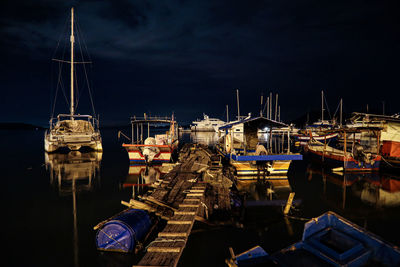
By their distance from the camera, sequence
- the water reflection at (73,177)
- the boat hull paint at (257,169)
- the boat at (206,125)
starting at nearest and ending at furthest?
the water reflection at (73,177) < the boat hull paint at (257,169) < the boat at (206,125)

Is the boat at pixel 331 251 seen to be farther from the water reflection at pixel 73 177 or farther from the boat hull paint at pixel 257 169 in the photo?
the boat hull paint at pixel 257 169

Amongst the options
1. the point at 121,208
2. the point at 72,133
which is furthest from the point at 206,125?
the point at 121,208

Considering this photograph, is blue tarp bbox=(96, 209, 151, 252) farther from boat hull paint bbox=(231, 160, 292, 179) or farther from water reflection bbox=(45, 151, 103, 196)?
boat hull paint bbox=(231, 160, 292, 179)

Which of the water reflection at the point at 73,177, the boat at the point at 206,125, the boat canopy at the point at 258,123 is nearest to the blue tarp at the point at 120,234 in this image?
the water reflection at the point at 73,177

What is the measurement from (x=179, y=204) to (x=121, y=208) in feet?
16.4

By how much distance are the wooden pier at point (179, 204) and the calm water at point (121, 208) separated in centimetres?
126

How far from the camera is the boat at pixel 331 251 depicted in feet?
20.6

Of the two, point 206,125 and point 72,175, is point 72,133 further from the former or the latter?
point 206,125

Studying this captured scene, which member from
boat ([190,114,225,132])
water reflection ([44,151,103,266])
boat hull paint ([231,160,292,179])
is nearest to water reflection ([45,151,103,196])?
water reflection ([44,151,103,266])

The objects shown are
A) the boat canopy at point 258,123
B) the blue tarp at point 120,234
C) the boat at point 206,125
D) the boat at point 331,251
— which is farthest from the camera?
the boat at point 206,125

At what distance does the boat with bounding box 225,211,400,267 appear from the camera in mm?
6281

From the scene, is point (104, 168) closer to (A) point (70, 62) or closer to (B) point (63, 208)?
(B) point (63, 208)

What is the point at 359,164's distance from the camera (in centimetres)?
2198

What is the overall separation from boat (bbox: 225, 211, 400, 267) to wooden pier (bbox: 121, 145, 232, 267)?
2.03 m
